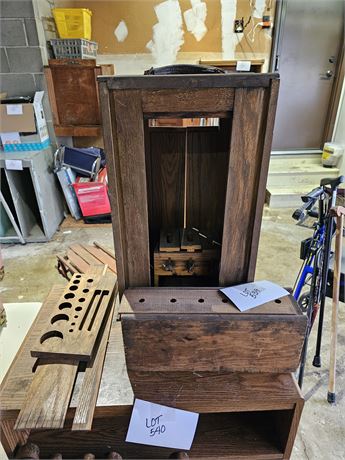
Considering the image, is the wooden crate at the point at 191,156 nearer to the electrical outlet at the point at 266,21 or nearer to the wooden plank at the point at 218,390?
the wooden plank at the point at 218,390

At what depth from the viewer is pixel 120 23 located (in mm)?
3520

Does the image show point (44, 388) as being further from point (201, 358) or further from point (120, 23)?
point (120, 23)

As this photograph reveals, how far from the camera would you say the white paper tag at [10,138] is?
2785 millimetres

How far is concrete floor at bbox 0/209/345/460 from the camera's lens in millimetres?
1414

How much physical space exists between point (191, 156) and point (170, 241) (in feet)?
0.78

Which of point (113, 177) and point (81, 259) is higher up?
point (113, 177)

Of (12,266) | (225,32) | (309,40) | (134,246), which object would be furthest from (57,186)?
(309,40)

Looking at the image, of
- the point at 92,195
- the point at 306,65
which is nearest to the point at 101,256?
the point at 92,195

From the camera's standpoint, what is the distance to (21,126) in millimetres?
2805

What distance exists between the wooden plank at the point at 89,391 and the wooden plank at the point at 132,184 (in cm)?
18

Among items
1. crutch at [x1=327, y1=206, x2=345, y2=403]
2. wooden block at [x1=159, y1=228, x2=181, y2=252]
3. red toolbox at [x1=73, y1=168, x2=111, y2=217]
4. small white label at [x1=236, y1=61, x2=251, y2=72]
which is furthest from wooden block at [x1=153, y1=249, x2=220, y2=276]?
small white label at [x1=236, y1=61, x2=251, y2=72]

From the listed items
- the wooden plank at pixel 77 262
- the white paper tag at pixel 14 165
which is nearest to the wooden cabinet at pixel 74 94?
the white paper tag at pixel 14 165

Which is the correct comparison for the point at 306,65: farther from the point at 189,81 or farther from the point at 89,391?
the point at 89,391

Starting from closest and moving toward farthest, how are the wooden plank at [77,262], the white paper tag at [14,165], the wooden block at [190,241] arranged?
the wooden block at [190,241] → the wooden plank at [77,262] → the white paper tag at [14,165]
